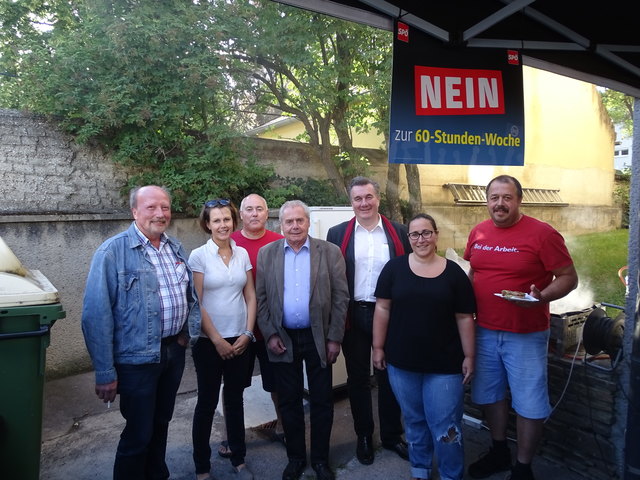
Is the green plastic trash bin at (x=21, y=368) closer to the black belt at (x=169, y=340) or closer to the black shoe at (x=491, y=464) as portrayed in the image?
the black belt at (x=169, y=340)

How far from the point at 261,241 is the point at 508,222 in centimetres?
179

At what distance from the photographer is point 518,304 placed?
109 inches

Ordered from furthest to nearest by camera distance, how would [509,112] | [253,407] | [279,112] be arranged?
[279,112] < [253,407] < [509,112]

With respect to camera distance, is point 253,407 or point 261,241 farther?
point 253,407

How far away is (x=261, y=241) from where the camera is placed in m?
3.52

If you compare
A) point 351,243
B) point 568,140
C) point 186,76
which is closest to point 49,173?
point 186,76

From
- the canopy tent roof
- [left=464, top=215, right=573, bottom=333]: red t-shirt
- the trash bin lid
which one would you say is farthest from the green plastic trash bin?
[left=464, top=215, right=573, bottom=333]: red t-shirt

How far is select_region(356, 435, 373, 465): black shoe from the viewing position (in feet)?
11.0

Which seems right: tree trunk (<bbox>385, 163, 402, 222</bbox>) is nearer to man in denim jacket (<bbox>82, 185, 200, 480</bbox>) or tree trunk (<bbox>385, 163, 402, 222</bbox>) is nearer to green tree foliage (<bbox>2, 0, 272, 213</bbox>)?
green tree foliage (<bbox>2, 0, 272, 213</bbox>)

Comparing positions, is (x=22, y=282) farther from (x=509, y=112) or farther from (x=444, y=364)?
(x=509, y=112)

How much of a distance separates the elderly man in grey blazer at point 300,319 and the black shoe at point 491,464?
1.01 metres

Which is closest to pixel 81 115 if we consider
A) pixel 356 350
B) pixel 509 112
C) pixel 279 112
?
pixel 279 112

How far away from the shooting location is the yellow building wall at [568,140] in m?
5.59

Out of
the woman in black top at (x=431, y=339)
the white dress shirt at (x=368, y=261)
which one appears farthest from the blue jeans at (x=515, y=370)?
the white dress shirt at (x=368, y=261)
